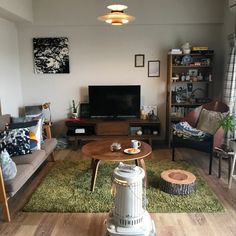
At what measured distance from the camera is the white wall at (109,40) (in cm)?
A: 469

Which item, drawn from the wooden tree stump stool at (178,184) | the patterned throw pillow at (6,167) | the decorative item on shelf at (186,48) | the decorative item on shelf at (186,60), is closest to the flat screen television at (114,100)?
the decorative item on shelf at (186,60)

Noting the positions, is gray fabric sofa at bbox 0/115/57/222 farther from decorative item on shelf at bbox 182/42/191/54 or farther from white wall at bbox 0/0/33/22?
decorative item on shelf at bbox 182/42/191/54

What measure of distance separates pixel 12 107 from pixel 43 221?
275cm

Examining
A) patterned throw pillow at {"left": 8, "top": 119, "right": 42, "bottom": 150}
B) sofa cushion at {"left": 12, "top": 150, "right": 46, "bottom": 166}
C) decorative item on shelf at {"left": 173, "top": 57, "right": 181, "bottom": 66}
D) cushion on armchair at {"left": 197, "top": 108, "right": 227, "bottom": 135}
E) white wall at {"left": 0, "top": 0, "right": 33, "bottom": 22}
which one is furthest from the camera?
decorative item on shelf at {"left": 173, "top": 57, "right": 181, "bottom": 66}

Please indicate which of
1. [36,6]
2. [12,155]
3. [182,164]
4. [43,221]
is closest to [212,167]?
[182,164]

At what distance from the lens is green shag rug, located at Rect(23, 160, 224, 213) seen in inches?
107

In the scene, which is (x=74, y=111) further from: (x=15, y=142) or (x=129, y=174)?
(x=129, y=174)

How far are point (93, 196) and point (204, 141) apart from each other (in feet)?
5.98

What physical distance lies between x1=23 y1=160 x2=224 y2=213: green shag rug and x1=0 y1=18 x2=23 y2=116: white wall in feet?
5.54

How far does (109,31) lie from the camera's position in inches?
191

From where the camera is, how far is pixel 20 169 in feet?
9.27

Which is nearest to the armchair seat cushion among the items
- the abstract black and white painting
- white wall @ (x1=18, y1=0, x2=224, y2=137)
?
white wall @ (x1=18, y1=0, x2=224, y2=137)

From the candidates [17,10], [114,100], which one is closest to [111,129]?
[114,100]

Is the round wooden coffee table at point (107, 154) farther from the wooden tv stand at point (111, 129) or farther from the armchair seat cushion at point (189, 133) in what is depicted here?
the wooden tv stand at point (111, 129)
